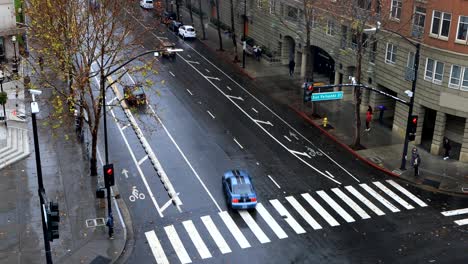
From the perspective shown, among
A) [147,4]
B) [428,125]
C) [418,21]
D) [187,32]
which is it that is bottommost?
[428,125]

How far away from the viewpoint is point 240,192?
110 feet

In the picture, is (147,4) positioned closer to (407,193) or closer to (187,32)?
(187,32)

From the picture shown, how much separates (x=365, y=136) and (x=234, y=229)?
17314mm

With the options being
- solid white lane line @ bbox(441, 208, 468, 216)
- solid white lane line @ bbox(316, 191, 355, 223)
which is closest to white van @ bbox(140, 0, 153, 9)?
solid white lane line @ bbox(316, 191, 355, 223)

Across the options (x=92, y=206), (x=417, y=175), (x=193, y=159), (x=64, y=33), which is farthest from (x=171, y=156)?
(x=417, y=175)

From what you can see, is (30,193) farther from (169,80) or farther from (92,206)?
(169,80)

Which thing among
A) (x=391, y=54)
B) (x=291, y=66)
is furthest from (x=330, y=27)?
(x=391, y=54)

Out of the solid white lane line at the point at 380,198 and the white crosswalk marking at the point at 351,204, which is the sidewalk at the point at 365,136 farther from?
the white crosswalk marking at the point at 351,204

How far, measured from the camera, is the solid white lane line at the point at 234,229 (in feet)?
100.0

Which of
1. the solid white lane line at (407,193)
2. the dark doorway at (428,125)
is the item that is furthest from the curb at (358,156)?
the dark doorway at (428,125)

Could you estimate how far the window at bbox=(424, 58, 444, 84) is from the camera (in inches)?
1603

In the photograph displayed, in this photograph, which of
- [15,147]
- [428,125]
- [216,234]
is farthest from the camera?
[428,125]

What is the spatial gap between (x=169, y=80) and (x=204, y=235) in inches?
1125

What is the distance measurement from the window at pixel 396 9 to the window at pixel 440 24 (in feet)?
12.9
